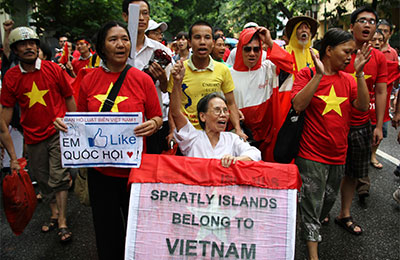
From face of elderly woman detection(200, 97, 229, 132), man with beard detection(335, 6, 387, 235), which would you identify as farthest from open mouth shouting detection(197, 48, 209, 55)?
man with beard detection(335, 6, 387, 235)

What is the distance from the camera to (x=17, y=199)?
3.40 meters

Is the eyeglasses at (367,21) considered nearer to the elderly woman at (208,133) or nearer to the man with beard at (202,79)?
the man with beard at (202,79)

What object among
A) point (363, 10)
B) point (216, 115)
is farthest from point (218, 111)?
point (363, 10)

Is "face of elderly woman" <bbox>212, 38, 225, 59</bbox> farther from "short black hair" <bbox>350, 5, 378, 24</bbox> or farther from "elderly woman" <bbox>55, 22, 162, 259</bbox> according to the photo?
"elderly woman" <bbox>55, 22, 162, 259</bbox>

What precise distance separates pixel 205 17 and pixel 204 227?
32.4 metres

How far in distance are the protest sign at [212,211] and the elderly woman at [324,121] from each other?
0.86 metres

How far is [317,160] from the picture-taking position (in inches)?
123

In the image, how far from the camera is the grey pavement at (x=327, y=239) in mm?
3439

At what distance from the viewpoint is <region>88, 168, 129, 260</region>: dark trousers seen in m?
2.75

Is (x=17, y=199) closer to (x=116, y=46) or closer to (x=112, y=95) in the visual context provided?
(x=112, y=95)

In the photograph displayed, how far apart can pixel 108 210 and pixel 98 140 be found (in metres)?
0.63

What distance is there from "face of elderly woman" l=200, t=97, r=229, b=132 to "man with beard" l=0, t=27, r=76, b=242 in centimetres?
174

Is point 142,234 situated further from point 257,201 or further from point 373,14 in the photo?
point 373,14

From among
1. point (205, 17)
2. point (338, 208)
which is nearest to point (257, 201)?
point (338, 208)
